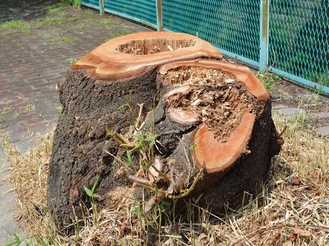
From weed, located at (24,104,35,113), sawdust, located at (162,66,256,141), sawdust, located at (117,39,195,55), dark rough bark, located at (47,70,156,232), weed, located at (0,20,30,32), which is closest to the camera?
sawdust, located at (162,66,256,141)

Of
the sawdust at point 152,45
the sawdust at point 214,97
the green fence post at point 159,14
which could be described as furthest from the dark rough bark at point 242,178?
the green fence post at point 159,14

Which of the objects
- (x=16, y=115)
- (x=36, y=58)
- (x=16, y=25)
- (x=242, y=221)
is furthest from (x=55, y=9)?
(x=242, y=221)

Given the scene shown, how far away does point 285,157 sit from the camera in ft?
12.1

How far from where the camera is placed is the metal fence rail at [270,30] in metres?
5.83

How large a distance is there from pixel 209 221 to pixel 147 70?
3.09ft

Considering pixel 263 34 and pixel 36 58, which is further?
pixel 36 58

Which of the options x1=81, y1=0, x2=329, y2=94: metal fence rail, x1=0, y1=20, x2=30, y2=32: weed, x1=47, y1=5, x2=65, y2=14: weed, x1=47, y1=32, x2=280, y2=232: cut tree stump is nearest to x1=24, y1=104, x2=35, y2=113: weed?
x1=47, y1=32, x2=280, y2=232: cut tree stump

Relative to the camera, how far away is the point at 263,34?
258 inches

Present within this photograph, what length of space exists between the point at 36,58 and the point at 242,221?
20.7 ft

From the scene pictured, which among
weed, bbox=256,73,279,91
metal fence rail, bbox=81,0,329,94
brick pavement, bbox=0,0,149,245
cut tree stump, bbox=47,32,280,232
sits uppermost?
cut tree stump, bbox=47,32,280,232

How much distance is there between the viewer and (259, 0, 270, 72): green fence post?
21.1 ft

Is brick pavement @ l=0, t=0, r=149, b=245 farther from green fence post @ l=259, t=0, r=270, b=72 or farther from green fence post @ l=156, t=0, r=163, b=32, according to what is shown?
green fence post @ l=259, t=0, r=270, b=72

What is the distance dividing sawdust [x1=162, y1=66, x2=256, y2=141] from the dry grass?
0.45m

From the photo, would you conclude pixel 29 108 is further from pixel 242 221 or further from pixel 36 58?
pixel 242 221
